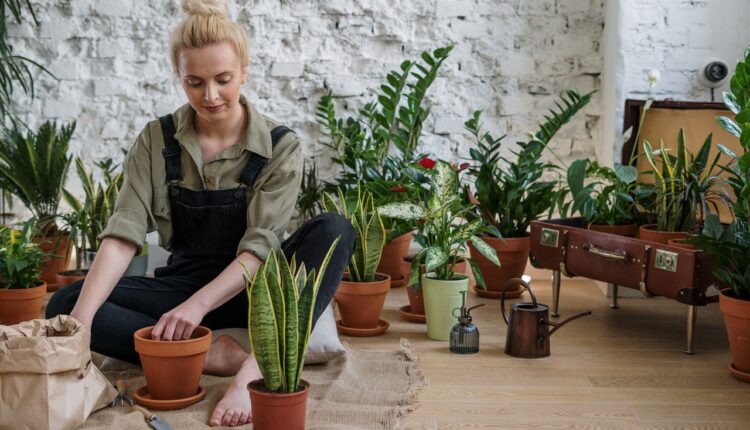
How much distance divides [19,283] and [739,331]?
253 centimetres

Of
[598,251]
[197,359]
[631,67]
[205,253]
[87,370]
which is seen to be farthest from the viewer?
[631,67]

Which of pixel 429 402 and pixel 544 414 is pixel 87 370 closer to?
pixel 429 402

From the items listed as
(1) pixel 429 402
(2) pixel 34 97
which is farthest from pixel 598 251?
(2) pixel 34 97

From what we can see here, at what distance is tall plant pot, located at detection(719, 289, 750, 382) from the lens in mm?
2840

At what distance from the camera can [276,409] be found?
215cm

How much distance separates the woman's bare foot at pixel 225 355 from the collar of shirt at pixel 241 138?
0.54 metres

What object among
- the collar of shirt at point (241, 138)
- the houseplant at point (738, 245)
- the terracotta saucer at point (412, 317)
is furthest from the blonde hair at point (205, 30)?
the houseplant at point (738, 245)

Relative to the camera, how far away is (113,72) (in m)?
4.70

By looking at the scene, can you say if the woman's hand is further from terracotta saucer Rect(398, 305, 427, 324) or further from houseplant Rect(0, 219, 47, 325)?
terracotta saucer Rect(398, 305, 427, 324)

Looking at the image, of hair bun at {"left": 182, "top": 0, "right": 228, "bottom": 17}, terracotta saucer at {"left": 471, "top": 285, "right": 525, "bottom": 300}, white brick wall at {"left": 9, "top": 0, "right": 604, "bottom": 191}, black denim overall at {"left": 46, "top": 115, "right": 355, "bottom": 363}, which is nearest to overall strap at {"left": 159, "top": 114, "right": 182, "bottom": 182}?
black denim overall at {"left": 46, "top": 115, "right": 355, "bottom": 363}

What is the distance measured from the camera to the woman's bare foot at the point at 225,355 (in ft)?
9.07

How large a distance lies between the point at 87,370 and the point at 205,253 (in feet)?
2.01

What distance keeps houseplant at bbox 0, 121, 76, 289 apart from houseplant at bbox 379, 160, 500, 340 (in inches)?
67.4

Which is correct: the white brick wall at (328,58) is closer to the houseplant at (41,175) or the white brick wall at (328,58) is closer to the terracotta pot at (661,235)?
the houseplant at (41,175)
